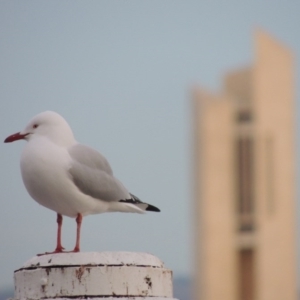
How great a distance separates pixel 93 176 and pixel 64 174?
0.12m

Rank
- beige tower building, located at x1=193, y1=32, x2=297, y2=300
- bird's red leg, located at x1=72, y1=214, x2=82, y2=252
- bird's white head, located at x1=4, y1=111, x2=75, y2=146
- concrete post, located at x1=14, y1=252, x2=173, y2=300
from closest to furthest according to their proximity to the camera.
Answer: concrete post, located at x1=14, y1=252, x2=173, y2=300
bird's red leg, located at x1=72, y1=214, x2=82, y2=252
bird's white head, located at x1=4, y1=111, x2=75, y2=146
beige tower building, located at x1=193, y1=32, x2=297, y2=300

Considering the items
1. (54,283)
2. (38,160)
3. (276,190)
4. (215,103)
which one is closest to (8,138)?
(38,160)

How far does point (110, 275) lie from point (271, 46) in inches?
434

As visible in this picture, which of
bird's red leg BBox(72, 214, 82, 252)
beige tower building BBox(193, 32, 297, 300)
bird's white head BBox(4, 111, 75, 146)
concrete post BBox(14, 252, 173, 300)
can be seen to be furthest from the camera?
beige tower building BBox(193, 32, 297, 300)

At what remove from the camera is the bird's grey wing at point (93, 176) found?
8.59ft

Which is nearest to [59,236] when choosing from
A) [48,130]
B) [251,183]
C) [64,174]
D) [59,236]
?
[59,236]

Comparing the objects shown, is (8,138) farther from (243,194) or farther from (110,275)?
(243,194)

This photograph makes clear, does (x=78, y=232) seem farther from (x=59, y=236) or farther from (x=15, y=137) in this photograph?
(x=15, y=137)

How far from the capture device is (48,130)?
8.55ft

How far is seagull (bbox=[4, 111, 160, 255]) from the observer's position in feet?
8.30

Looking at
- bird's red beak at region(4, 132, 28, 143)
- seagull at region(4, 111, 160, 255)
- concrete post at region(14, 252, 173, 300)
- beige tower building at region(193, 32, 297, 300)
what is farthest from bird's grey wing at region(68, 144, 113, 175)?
beige tower building at region(193, 32, 297, 300)

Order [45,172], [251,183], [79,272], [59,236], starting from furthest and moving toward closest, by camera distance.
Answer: [251,183], [59,236], [45,172], [79,272]

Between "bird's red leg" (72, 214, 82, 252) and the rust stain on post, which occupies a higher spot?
"bird's red leg" (72, 214, 82, 252)

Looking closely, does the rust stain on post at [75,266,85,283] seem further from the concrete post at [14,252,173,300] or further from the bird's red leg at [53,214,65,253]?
the bird's red leg at [53,214,65,253]
